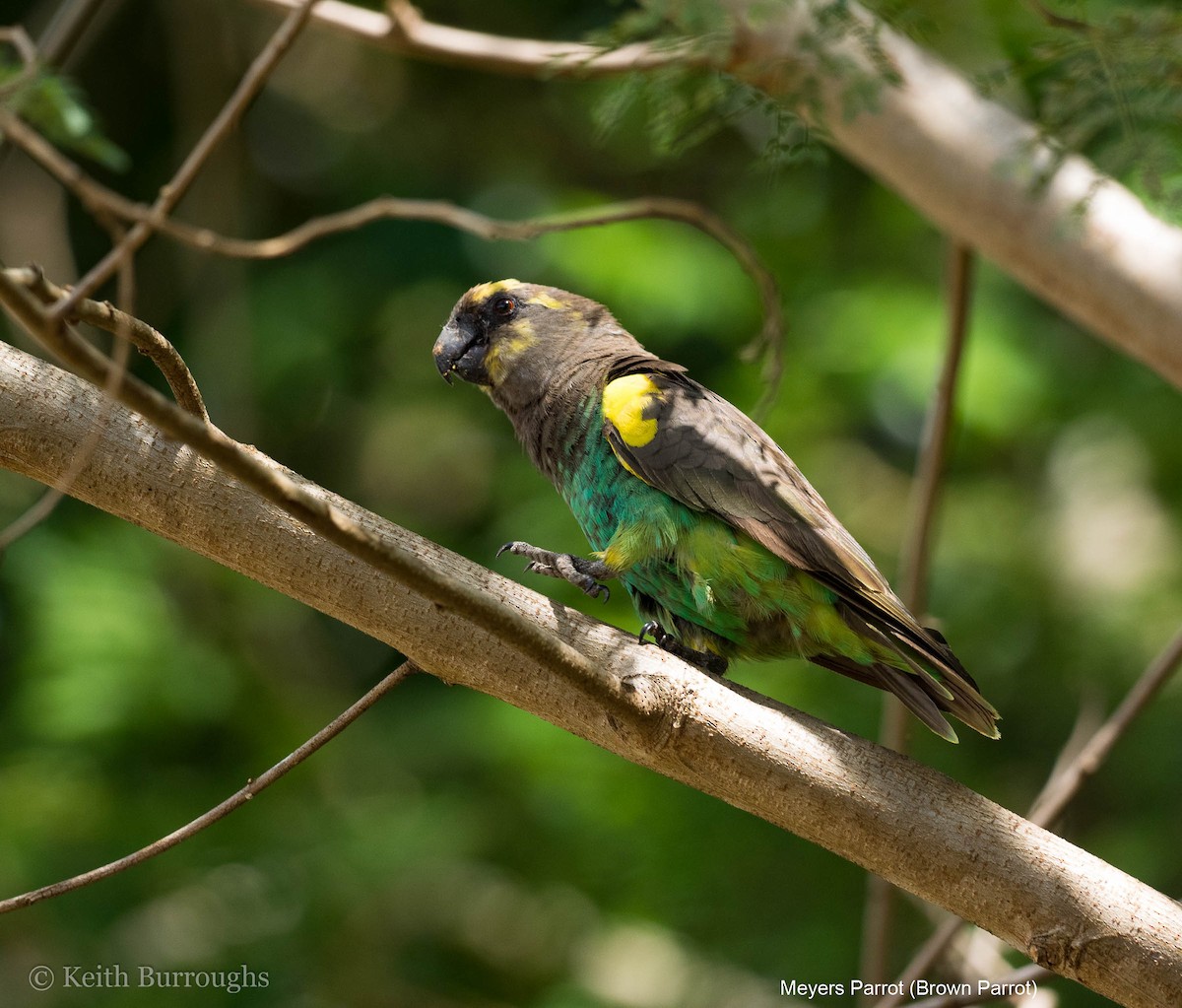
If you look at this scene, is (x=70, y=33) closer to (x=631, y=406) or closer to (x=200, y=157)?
(x=200, y=157)

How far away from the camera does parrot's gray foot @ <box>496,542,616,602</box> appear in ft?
11.4

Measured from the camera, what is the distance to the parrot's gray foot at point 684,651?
3.78 metres

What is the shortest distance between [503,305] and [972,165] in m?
1.77

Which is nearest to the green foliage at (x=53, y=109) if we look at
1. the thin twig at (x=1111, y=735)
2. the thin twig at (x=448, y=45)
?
the thin twig at (x=448, y=45)

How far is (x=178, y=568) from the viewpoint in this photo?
6.47 m

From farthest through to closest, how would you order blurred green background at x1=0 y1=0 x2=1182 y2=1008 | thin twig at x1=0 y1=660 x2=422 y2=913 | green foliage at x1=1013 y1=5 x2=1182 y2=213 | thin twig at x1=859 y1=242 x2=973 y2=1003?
blurred green background at x1=0 y1=0 x2=1182 y2=1008 → thin twig at x1=859 y1=242 x2=973 y2=1003 → green foliage at x1=1013 y1=5 x2=1182 y2=213 → thin twig at x1=0 y1=660 x2=422 y2=913

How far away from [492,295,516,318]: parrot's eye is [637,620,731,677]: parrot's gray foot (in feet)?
4.34

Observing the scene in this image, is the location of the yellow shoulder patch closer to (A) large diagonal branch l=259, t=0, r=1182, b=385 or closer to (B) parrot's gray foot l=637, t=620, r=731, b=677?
(B) parrot's gray foot l=637, t=620, r=731, b=677

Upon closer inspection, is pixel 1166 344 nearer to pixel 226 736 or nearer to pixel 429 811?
pixel 429 811

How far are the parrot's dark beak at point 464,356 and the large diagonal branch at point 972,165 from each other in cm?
99

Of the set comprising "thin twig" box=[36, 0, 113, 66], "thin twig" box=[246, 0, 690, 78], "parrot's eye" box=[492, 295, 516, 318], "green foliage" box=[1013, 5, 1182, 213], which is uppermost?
"green foliage" box=[1013, 5, 1182, 213]

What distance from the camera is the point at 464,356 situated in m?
4.37

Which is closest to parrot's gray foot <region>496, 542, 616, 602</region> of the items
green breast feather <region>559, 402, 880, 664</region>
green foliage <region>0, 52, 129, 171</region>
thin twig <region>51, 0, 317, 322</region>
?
green breast feather <region>559, 402, 880, 664</region>

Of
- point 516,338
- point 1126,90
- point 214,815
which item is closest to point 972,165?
point 1126,90
